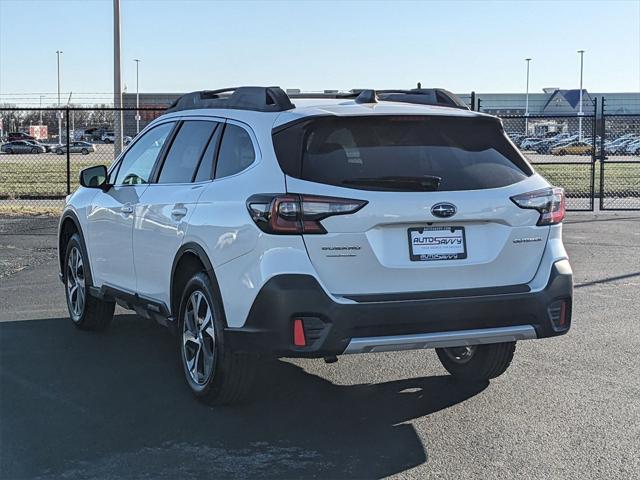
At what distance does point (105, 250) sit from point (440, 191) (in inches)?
122

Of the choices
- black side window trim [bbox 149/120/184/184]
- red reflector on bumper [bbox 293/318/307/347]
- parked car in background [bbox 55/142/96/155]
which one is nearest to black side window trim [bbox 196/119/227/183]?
black side window trim [bbox 149/120/184/184]

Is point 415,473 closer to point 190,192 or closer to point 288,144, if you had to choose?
point 288,144

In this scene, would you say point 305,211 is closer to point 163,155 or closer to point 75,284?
point 163,155

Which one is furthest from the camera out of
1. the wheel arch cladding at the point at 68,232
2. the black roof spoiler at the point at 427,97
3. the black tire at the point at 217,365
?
the wheel arch cladding at the point at 68,232

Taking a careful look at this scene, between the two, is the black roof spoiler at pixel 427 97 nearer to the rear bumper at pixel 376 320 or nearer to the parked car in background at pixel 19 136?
the rear bumper at pixel 376 320

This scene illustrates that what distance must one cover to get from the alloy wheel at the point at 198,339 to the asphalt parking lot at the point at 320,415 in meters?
0.20

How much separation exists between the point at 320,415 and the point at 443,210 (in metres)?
1.44

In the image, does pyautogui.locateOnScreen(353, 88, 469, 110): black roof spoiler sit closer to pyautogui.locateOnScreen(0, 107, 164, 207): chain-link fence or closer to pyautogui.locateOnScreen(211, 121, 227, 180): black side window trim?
pyautogui.locateOnScreen(211, 121, 227, 180): black side window trim

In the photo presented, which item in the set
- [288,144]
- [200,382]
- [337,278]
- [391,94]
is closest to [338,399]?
[200,382]

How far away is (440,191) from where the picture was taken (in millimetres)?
4891

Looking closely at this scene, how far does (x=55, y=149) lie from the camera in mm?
72125

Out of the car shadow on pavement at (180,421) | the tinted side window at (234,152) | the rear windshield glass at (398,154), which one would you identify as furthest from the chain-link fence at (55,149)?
the rear windshield glass at (398,154)

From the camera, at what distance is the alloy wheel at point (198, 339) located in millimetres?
5384

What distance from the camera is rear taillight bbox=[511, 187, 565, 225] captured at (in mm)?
5079
